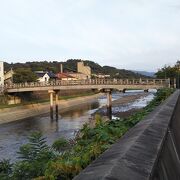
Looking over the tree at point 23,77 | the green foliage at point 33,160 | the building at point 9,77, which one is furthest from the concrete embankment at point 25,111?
the green foliage at point 33,160

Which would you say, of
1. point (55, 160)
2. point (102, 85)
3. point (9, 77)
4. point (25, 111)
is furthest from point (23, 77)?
Answer: point (55, 160)

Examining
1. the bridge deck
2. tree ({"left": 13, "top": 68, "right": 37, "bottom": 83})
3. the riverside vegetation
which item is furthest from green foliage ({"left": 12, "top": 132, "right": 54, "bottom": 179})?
tree ({"left": 13, "top": 68, "right": 37, "bottom": 83})

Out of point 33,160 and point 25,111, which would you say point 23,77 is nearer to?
point 25,111

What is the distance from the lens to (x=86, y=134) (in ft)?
35.3

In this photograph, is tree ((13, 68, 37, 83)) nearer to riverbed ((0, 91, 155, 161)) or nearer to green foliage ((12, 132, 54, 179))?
riverbed ((0, 91, 155, 161))

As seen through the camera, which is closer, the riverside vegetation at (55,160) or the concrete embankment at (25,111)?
the riverside vegetation at (55,160)

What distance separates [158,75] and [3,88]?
49544 mm

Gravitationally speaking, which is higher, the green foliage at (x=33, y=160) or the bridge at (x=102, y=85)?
the green foliage at (x=33, y=160)

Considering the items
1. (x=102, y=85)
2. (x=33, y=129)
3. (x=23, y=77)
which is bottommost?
(x=33, y=129)

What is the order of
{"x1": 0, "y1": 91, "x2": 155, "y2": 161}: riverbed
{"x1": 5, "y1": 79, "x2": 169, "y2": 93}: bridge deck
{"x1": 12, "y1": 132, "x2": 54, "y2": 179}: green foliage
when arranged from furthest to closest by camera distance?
{"x1": 5, "y1": 79, "x2": 169, "y2": 93}: bridge deck, {"x1": 0, "y1": 91, "x2": 155, "y2": 161}: riverbed, {"x1": 12, "y1": 132, "x2": 54, "y2": 179}: green foliage

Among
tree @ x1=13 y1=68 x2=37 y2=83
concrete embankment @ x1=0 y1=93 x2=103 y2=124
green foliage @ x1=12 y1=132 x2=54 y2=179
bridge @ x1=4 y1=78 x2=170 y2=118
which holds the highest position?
tree @ x1=13 y1=68 x2=37 y2=83

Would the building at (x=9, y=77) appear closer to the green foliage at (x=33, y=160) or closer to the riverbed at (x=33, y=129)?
the riverbed at (x=33, y=129)

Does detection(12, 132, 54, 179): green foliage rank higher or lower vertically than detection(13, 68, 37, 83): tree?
lower

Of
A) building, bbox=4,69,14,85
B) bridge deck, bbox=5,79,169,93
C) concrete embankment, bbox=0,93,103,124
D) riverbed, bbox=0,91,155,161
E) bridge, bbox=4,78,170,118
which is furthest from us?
building, bbox=4,69,14,85
